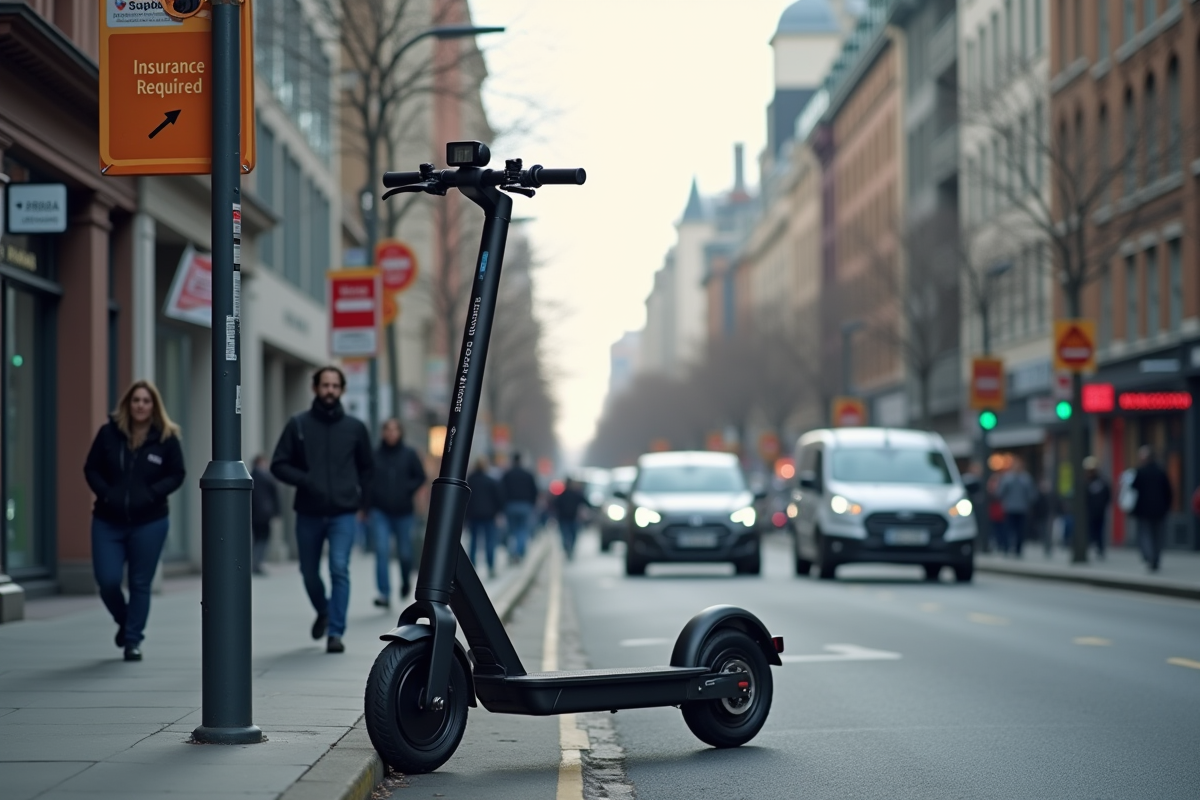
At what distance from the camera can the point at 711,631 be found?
948cm

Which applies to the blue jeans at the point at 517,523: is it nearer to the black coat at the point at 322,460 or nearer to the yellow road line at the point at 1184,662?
the black coat at the point at 322,460

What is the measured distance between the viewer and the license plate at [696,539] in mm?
28906

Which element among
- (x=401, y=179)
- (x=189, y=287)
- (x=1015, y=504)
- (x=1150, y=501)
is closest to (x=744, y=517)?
(x=1150, y=501)

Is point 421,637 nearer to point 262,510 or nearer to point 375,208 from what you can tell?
point 375,208

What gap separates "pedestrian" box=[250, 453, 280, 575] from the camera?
28719 millimetres

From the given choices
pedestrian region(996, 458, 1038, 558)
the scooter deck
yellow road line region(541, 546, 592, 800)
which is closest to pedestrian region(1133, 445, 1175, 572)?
pedestrian region(996, 458, 1038, 558)

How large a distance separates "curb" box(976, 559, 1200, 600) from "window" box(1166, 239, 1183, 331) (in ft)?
29.9

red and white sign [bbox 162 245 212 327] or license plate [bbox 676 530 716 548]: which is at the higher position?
red and white sign [bbox 162 245 212 327]

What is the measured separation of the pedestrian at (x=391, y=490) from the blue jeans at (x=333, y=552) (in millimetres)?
4517

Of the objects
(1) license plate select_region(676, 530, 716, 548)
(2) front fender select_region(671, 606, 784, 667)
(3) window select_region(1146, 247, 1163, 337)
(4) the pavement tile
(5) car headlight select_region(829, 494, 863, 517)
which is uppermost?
(3) window select_region(1146, 247, 1163, 337)

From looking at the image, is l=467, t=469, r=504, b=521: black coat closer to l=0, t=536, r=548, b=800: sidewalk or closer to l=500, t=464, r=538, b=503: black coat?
l=500, t=464, r=538, b=503: black coat

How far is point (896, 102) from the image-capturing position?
7925cm

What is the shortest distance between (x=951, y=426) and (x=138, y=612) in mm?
59782

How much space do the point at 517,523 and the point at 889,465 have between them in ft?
26.0
